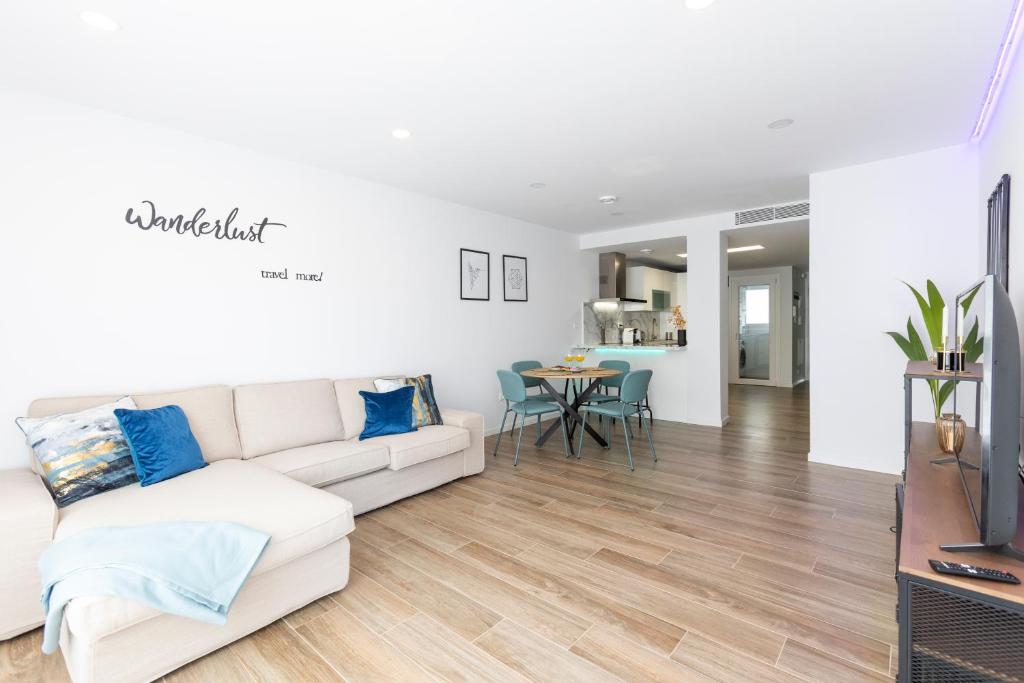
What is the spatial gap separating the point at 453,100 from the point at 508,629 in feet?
9.30

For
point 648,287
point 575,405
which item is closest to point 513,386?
point 575,405

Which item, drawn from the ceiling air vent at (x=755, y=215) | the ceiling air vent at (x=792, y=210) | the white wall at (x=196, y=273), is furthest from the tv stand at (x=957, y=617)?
the ceiling air vent at (x=755, y=215)

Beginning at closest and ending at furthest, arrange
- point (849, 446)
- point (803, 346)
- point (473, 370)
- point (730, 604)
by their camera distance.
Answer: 1. point (730, 604)
2. point (849, 446)
3. point (473, 370)
4. point (803, 346)

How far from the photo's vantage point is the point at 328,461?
311cm

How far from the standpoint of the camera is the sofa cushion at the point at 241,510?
6.83ft

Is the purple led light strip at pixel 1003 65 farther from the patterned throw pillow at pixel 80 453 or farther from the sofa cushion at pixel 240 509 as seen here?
the patterned throw pillow at pixel 80 453

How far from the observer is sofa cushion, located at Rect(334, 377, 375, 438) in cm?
380

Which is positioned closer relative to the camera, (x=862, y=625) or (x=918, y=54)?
(x=862, y=625)

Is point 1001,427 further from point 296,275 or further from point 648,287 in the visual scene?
point 648,287

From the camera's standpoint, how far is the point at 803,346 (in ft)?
34.5

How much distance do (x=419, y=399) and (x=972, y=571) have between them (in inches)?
137

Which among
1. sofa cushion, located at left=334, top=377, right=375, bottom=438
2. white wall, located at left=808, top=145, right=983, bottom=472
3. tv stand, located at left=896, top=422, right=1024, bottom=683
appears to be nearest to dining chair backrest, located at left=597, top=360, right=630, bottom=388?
white wall, located at left=808, top=145, right=983, bottom=472

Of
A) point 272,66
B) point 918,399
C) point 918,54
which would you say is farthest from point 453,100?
point 918,399

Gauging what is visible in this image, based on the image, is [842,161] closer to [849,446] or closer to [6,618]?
[849,446]
